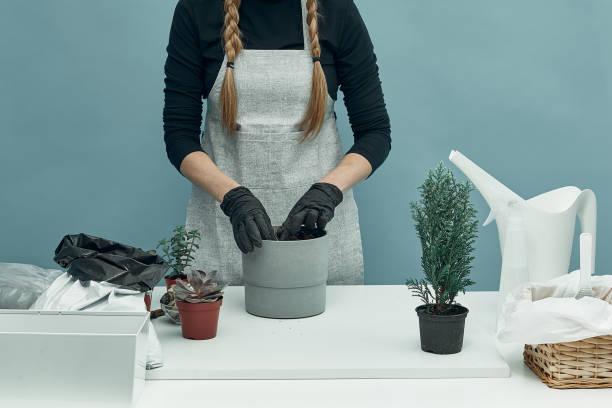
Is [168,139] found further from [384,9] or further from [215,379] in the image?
[384,9]

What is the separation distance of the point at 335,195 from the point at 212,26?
583 mm

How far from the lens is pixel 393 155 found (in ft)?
8.74

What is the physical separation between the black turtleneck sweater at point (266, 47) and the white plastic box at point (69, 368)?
0.84m

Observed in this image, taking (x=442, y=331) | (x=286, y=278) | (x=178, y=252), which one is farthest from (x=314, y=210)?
(x=442, y=331)

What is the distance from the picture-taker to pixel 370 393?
108 centimetres

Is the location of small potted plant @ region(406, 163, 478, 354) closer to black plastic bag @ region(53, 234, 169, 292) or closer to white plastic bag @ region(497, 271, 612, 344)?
white plastic bag @ region(497, 271, 612, 344)

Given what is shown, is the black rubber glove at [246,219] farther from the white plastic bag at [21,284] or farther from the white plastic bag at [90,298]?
the white plastic bag at [21,284]

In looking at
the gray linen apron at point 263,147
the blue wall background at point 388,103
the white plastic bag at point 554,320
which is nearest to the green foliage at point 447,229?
the white plastic bag at point 554,320

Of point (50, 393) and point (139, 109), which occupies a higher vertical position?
point (139, 109)

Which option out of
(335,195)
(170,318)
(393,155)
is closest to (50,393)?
(170,318)

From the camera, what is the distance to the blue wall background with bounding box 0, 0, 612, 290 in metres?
2.54

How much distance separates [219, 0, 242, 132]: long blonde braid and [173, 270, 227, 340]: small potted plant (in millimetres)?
646

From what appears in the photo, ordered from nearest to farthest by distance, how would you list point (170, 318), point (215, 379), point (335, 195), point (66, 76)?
point (215, 379) < point (170, 318) < point (335, 195) < point (66, 76)

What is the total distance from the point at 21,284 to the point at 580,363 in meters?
0.98
